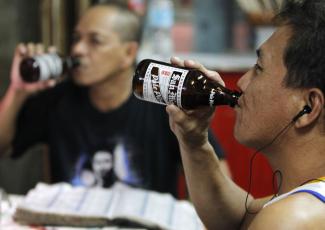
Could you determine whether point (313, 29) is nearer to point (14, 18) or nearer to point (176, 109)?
point (176, 109)

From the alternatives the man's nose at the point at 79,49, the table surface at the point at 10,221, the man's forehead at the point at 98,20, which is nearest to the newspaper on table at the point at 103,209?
the table surface at the point at 10,221

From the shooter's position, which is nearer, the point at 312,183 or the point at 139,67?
the point at 312,183

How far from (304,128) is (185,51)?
5.97 feet

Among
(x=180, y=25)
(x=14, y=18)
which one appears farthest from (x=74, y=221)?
(x=180, y=25)

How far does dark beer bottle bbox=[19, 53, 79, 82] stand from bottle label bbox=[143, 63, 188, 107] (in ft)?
2.50

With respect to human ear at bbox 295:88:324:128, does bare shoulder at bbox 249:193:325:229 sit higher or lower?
lower

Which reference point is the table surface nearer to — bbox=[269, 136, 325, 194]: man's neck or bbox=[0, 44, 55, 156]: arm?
bbox=[269, 136, 325, 194]: man's neck

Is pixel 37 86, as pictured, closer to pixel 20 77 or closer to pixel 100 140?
pixel 20 77

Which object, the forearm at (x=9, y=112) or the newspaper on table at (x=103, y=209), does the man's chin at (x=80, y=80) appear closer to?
the forearm at (x=9, y=112)

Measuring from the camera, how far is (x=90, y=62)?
2023 mm

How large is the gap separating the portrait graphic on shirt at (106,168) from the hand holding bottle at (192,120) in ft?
2.22

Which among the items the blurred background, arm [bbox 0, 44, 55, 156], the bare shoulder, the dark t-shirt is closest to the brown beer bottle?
the bare shoulder

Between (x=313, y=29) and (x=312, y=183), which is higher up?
(x=313, y=29)

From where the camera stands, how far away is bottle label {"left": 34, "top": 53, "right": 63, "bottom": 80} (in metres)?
1.76
